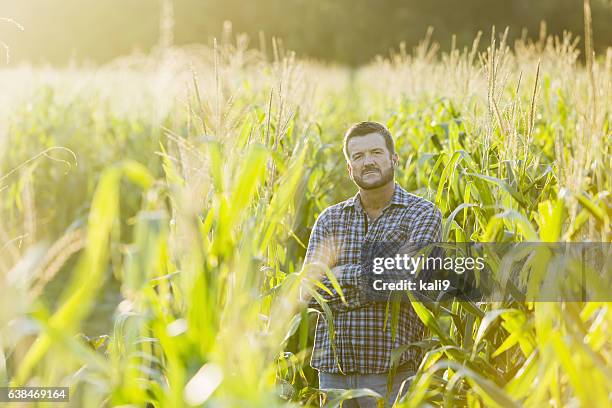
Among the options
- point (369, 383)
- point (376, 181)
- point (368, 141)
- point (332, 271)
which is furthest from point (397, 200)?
point (369, 383)

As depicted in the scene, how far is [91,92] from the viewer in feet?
33.0

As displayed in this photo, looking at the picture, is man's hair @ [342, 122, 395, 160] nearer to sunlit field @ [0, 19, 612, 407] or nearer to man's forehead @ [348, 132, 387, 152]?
man's forehead @ [348, 132, 387, 152]

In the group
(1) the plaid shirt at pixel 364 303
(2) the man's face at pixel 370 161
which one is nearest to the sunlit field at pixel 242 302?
(1) the plaid shirt at pixel 364 303

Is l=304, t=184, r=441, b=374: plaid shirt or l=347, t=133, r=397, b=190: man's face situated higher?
l=347, t=133, r=397, b=190: man's face

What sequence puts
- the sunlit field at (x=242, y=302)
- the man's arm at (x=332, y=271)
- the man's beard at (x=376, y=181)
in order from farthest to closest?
the man's beard at (x=376, y=181) < the man's arm at (x=332, y=271) < the sunlit field at (x=242, y=302)

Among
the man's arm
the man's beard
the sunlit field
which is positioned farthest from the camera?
the man's beard

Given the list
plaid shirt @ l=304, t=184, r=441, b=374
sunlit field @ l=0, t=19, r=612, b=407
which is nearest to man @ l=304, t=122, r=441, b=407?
plaid shirt @ l=304, t=184, r=441, b=374

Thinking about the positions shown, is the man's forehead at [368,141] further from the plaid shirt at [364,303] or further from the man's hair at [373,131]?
the plaid shirt at [364,303]

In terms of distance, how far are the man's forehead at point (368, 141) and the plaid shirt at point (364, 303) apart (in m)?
0.24

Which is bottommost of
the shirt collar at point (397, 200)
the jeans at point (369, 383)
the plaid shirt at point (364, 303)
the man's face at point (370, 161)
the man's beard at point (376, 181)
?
the jeans at point (369, 383)

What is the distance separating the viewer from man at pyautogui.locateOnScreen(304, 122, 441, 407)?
303cm

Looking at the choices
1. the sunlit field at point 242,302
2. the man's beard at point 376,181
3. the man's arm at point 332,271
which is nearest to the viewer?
the sunlit field at point 242,302

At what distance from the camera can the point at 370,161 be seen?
10.1 ft

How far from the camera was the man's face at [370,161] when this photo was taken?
10.1 ft
